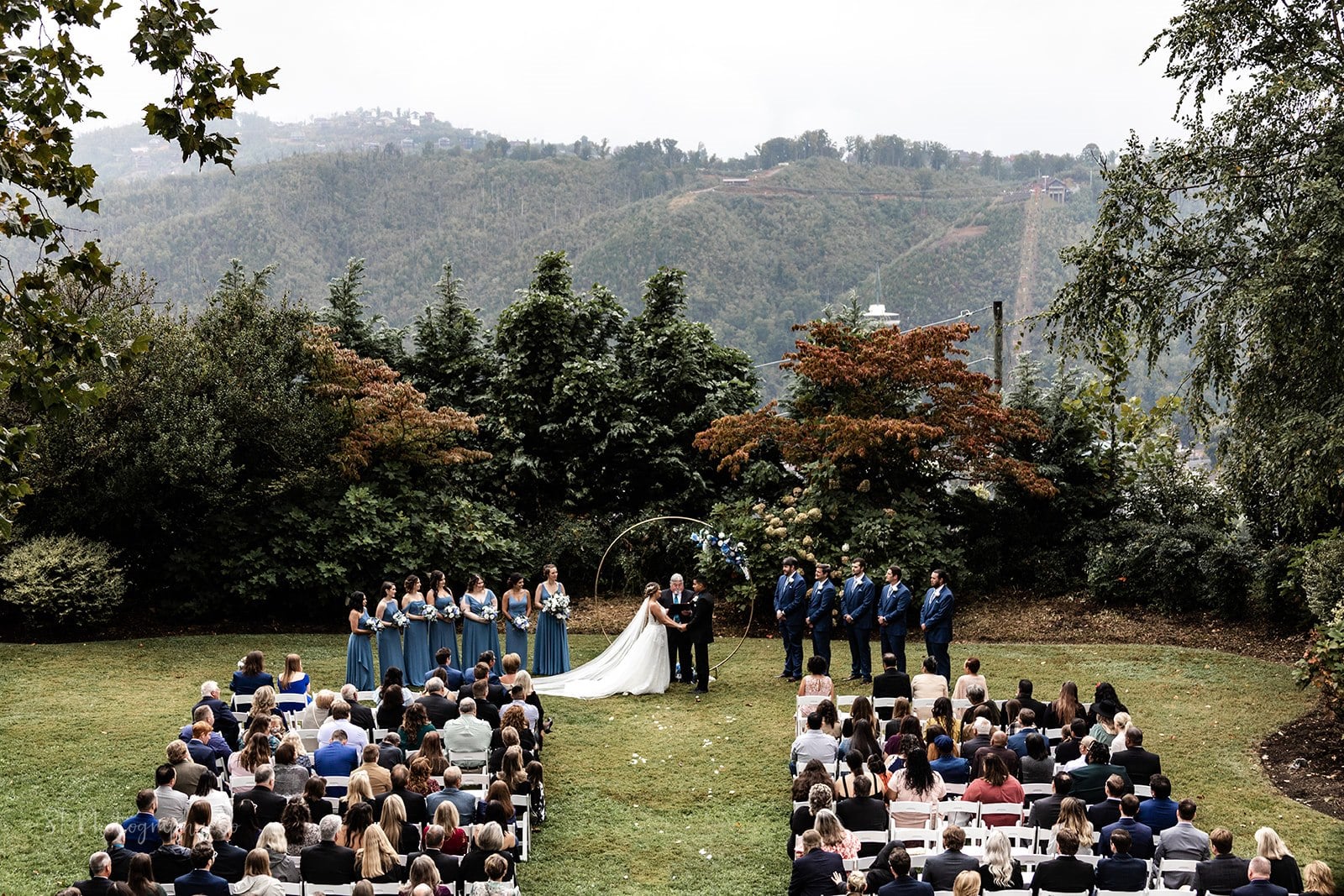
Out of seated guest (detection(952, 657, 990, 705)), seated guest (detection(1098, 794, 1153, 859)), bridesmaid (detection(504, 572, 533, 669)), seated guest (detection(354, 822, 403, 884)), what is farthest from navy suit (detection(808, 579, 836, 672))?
seated guest (detection(354, 822, 403, 884))

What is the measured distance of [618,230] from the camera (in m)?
56.6

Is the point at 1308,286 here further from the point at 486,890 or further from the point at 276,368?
the point at 276,368


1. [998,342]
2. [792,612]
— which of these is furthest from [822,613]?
[998,342]

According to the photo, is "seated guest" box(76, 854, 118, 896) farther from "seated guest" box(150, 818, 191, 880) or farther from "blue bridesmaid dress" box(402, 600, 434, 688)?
"blue bridesmaid dress" box(402, 600, 434, 688)

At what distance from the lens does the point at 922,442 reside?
20.1 m

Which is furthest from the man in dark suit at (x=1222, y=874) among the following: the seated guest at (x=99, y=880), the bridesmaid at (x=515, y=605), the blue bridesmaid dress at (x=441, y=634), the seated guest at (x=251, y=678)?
the blue bridesmaid dress at (x=441, y=634)

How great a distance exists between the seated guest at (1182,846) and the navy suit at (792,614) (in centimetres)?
775

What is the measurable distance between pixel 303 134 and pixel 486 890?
14386cm

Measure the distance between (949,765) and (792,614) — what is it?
6107mm

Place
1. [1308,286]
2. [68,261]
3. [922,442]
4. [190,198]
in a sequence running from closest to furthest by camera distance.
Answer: [68,261] → [1308,286] → [922,442] → [190,198]

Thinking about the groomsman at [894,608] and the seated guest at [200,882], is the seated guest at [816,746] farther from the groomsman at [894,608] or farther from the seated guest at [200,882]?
the seated guest at [200,882]

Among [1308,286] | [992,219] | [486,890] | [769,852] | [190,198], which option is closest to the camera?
[486,890]

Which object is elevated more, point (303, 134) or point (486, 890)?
point (303, 134)

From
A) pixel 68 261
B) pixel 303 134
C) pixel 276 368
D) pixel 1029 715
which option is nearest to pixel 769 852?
pixel 1029 715
